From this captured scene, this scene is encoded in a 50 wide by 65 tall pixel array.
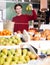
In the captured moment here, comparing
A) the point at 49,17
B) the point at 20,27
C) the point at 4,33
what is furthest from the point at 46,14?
the point at 4,33

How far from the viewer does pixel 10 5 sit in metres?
4.59

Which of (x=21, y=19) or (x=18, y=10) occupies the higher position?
(x=18, y=10)

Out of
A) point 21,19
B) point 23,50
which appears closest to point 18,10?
point 21,19

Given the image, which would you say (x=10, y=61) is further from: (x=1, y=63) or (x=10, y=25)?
(x=10, y=25)

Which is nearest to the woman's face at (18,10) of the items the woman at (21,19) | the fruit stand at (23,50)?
the woman at (21,19)

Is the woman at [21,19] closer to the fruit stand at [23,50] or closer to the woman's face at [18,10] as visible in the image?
the woman's face at [18,10]

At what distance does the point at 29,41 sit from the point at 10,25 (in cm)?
113

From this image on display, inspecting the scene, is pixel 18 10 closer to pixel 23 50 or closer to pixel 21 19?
pixel 21 19

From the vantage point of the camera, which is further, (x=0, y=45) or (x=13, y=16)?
(x=13, y=16)

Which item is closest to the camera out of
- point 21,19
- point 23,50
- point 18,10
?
point 23,50

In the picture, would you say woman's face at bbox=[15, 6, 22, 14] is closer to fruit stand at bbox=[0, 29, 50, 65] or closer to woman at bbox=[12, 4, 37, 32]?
woman at bbox=[12, 4, 37, 32]

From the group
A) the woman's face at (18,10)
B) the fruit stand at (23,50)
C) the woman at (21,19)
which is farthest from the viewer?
the woman's face at (18,10)

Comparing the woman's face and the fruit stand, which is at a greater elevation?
the woman's face

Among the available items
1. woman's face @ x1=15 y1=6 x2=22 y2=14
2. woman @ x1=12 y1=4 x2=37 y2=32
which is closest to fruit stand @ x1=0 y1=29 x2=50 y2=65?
woman @ x1=12 y1=4 x2=37 y2=32
